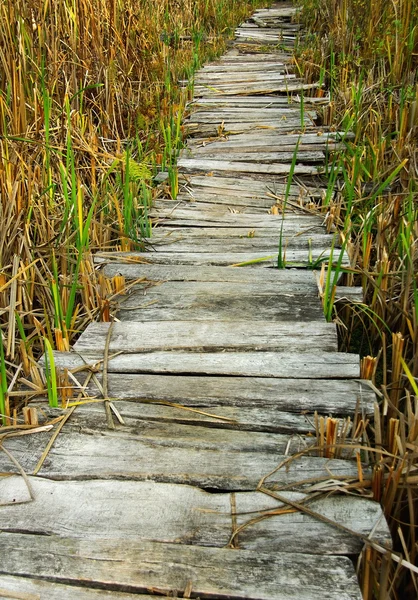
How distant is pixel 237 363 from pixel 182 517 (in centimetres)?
65

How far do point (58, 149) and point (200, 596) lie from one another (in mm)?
2349

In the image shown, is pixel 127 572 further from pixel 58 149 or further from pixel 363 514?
pixel 58 149

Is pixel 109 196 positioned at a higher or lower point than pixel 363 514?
higher

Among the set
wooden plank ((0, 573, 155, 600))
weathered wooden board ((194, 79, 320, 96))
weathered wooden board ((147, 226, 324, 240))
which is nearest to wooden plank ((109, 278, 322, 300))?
weathered wooden board ((147, 226, 324, 240))

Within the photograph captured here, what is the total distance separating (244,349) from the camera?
2018mm

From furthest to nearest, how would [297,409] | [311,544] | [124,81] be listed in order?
[124,81]
[297,409]
[311,544]

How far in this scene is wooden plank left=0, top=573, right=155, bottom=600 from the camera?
115 cm

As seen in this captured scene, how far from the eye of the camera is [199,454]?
5.11ft

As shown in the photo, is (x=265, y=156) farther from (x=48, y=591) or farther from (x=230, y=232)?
(x=48, y=591)

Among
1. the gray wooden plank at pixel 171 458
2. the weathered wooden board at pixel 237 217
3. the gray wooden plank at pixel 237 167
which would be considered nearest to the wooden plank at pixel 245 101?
the gray wooden plank at pixel 237 167

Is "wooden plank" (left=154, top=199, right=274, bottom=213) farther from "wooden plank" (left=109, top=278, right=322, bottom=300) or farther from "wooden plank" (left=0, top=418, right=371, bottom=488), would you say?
"wooden plank" (left=0, top=418, right=371, bottom=488)

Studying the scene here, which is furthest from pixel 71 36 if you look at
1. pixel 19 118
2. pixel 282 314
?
pixel 282 314

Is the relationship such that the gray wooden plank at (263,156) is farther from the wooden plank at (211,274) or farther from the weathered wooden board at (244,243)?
the wooden plank at (211,274)

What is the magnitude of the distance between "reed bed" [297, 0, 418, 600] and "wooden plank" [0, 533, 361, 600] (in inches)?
4.8
